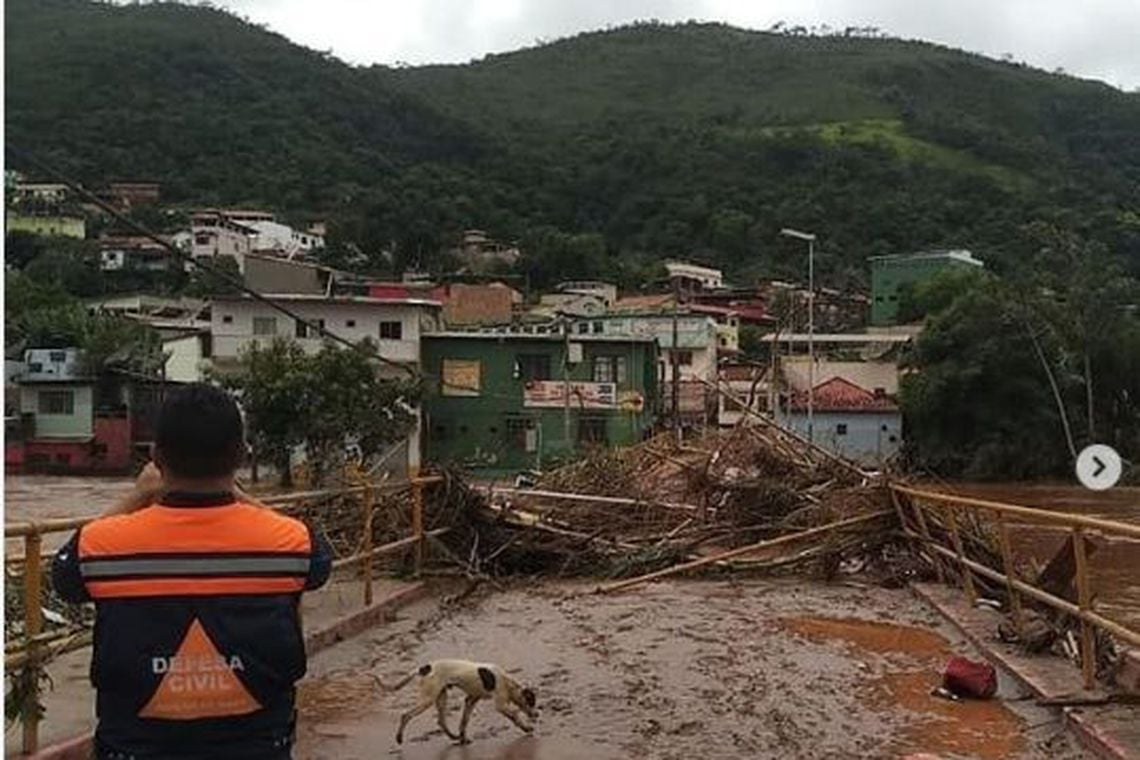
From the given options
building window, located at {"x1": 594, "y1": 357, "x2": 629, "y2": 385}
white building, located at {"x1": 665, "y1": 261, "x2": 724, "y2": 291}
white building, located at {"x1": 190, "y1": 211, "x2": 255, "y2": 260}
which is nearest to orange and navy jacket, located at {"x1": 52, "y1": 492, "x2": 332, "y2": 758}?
building window, located at {"x1": 594, "y1": 357, "x2": 629, "y2": 385}

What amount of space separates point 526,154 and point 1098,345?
261 feet

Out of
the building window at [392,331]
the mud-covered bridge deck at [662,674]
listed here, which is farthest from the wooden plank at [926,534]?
the building window at [392,331]

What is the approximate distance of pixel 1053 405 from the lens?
56.5 m

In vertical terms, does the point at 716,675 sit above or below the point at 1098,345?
below

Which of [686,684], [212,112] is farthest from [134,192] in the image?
[686,684]

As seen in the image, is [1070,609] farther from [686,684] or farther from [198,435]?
[198,435]

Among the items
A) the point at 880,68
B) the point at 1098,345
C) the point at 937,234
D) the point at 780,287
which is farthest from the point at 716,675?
the point at 880,68

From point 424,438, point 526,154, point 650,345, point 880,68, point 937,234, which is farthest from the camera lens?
point 880,68

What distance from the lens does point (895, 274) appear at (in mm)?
87312

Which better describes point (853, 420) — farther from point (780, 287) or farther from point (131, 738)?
point (131, 738)

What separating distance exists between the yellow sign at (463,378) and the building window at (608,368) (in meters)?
4.51

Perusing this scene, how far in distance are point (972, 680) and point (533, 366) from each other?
45.4m

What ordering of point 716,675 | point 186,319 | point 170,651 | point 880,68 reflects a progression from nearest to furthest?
point 170,651
point 716,675
point 186,319
point 880,68

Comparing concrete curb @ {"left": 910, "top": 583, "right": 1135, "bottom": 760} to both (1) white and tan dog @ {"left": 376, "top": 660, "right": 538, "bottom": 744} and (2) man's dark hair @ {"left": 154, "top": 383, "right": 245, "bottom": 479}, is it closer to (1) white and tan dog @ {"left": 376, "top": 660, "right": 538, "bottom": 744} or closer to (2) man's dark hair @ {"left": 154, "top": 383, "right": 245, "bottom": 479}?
(1) white and tan dog @ {"left": 376, "top": 660, "right": 538, "bottom": 744}
